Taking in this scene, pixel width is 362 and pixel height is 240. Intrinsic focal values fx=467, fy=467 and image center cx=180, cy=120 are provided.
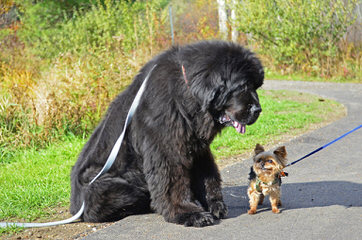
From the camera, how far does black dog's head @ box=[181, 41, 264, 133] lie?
3988mm

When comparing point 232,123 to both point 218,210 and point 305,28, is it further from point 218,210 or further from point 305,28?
point 305,28

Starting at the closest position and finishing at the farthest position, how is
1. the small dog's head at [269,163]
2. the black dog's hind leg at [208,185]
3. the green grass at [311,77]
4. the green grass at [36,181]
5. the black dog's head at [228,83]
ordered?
the black dog's head at [228,83], the small dog's head at [269,163], the black dog's hind leg at [208,185], the green grass at [36,181], the green grass at [311,77]

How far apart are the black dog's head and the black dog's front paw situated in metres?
0.85

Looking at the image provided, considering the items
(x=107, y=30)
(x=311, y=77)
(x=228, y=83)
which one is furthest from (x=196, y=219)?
Answer: (x=311, y=77)

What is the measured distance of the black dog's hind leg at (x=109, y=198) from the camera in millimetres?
4320

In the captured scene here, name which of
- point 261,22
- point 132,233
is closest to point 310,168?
point 132,233

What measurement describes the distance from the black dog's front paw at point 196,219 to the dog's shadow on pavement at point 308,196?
1.16ft

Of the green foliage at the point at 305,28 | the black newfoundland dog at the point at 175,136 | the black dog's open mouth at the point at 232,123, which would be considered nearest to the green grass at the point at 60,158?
the black newfoundland dog at the point at 175,136

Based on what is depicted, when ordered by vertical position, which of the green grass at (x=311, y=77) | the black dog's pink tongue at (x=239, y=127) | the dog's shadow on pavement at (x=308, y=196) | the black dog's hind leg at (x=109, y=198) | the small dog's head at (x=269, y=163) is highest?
the black dog's pink tongue at (x=239, y=127)

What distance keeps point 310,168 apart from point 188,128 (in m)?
2.55

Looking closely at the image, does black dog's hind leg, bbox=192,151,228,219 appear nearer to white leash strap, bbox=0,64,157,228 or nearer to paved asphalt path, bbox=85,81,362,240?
paved asphalt path, bbox=85,81,362,240

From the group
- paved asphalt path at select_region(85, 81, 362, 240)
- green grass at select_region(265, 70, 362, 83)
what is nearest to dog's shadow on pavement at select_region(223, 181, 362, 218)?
paved asphalt path at select_region(85, 81, 362, 240)

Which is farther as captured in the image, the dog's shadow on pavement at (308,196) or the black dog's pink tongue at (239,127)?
the dog's shadow on pavement at (308,196)

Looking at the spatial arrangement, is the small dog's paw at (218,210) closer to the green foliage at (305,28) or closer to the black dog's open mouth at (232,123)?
the black dog's open mouth at (232,123)
